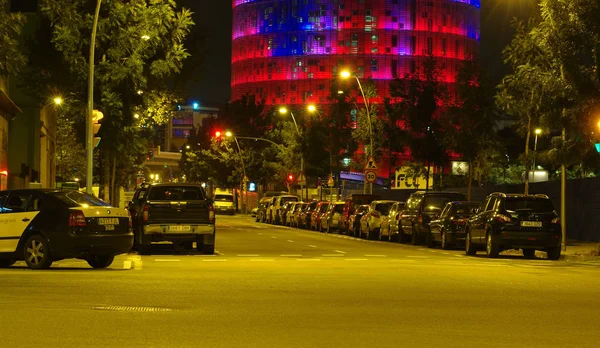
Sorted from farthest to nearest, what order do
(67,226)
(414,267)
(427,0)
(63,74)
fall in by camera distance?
1. (427,0)
2. (63,74)
3. (414,267)
4. (67,226)

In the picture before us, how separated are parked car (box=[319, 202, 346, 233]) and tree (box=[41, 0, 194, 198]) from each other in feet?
52.8

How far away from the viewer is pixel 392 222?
39375mm

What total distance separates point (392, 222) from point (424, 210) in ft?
12.0

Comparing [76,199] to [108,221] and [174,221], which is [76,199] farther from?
[174,221]

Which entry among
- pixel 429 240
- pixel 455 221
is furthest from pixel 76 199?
pixel 429 240

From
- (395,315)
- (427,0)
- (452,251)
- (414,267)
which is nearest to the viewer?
(395,315)

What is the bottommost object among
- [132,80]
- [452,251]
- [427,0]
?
[452,251]

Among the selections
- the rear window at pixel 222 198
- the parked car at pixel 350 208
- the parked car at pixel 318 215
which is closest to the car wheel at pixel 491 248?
the parked car at pixel 350 208

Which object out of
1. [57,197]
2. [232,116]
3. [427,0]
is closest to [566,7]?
[57,197]

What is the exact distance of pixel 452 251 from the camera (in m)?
32.6

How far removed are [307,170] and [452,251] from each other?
4588 cm

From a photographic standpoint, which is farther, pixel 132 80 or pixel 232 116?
pixel 232 116

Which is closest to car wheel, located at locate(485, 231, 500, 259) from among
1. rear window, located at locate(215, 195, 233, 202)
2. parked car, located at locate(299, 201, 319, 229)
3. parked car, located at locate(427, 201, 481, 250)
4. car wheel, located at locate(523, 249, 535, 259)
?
car wheel, located at locate(523, 249, 535, 259)

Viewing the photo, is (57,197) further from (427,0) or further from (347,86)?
(427,0)
